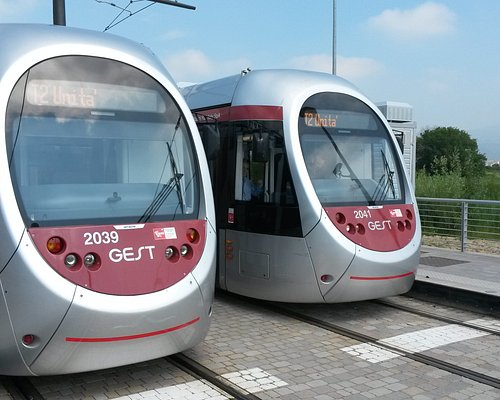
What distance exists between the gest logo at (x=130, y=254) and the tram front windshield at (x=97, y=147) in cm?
27

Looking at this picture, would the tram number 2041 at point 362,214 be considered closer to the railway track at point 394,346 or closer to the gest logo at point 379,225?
the gest logo at point 379,225

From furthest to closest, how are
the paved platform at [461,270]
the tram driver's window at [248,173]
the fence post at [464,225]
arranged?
the fence post at [464,225] → the paved platform at [461,270] → the tram driver's window at [248,173]

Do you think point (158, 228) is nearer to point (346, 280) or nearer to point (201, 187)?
point (201, 187)

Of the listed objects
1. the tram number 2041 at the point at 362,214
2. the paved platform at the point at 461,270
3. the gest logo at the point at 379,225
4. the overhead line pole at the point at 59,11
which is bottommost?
the paved platform at the point at 461,270

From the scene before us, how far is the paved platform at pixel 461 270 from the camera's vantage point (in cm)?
823

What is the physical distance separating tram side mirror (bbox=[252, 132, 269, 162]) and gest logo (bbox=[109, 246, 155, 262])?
107 inches

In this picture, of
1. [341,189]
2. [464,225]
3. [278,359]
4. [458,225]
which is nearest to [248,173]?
[341,189]

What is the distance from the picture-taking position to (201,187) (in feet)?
17.6

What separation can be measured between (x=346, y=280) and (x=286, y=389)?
2011 mm

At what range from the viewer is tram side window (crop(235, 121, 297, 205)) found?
22.8 ft

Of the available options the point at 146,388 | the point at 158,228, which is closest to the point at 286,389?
the point at 146,388

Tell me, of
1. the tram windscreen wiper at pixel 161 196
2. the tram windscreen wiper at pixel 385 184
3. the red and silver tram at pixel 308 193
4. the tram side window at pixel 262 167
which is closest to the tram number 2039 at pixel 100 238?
the tram windscreen wiper at pixel 161 196

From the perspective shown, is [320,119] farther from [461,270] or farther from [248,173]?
[461,270]

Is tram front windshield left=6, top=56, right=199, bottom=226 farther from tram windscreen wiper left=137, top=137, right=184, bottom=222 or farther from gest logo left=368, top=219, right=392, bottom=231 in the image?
gest logo left=368, top=219, right=392, bottom=231
